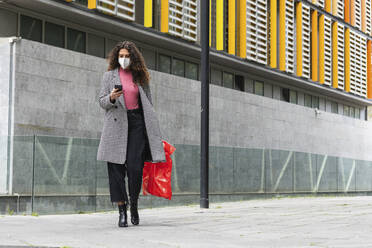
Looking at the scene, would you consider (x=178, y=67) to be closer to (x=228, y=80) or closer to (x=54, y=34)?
(x=228, y=80)

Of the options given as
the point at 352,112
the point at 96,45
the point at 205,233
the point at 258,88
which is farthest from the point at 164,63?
the point at 352,112

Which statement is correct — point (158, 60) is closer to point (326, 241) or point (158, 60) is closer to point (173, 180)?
point (173, 180)

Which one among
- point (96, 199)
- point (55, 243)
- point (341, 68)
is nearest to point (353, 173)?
point (341, 68)

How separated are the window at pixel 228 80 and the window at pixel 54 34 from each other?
344 inches

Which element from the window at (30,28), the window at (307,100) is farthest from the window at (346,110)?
the window at (30,28)

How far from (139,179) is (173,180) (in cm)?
772

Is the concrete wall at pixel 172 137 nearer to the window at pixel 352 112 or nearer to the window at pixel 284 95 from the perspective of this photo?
the window at pixel 284 95

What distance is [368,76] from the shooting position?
111ft

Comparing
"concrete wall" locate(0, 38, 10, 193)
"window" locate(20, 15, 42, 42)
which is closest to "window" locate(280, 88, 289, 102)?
"window" locate(20, 15, 42, 42)

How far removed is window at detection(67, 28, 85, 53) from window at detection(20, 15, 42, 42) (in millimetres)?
1073

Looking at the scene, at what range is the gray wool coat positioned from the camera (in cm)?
619

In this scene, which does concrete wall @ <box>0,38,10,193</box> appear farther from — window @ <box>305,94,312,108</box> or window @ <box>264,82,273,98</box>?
window @ <box>305,94,312,108</box>

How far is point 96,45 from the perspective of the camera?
18094 millimetres

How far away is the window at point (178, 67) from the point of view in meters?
21.3
